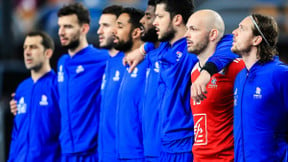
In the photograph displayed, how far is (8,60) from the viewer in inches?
464

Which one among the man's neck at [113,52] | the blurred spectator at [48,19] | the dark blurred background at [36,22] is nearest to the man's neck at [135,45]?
the man's neck at [113,52]

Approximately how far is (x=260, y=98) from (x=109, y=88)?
249 centimetres

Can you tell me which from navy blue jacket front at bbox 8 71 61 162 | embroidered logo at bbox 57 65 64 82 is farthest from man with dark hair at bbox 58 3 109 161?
navy blue jacket front at bbox 8 71 61 162

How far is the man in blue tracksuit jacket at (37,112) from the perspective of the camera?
850 cm

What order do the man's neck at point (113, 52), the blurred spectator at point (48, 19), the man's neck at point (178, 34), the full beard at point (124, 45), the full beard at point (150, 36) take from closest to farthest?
the man's neck at point (178, 34)
the full beard at point (150, 36)
the full beard at point (124, 45)
the man's neck at point (113, 52)
the blurred spectator at point (48, 19)

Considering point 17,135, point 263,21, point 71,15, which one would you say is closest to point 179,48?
point 263,21

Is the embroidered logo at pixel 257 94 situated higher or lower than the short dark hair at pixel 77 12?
lower

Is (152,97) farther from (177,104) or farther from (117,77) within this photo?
(117,77)

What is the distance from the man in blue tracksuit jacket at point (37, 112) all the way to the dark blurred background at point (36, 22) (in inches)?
82.2

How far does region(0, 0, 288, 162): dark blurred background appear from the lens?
11.0 metres

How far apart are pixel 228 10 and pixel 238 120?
892cm

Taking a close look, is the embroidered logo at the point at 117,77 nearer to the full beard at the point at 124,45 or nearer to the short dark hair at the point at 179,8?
the full beard at the point at 124,45

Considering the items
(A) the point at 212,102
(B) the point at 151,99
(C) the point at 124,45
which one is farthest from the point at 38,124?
(A) the point at 212,102

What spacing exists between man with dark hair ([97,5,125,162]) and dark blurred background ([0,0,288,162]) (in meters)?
3.27
